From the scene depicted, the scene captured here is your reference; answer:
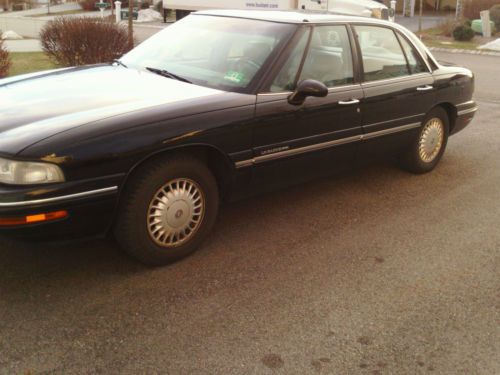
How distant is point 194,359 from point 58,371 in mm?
634

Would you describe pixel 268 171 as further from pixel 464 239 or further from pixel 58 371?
pixel 58 371

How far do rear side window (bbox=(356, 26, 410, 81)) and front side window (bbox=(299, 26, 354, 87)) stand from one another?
186 mm

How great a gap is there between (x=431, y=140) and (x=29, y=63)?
10.1 meters

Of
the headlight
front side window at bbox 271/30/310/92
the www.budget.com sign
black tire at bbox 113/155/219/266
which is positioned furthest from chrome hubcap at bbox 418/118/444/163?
the www.budget.com sign

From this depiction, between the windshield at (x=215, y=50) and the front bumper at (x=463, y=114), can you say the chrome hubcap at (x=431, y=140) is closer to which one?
the front bumper at (x=463, y=114)

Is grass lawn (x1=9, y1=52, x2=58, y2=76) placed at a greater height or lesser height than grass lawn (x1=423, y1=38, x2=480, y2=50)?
lesser

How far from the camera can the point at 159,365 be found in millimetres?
2660

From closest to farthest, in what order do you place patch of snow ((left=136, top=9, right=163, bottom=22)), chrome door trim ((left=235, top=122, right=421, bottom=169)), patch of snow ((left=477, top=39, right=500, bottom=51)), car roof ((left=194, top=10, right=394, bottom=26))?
chrome door trim ((left=235, top=122, right=421, bottom=169)) < car roof ((left=194, top=10, right=394, bottom=26)) < patch of snow ((left=477, top=39, right=500, bottom=51)) < patch of snow ((left=136, top=9, right=163, bottom=22))

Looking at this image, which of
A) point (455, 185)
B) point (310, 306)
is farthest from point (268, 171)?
point (455, 185)

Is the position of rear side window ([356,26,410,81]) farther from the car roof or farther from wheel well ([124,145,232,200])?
wheel well ([124,145,232,200])

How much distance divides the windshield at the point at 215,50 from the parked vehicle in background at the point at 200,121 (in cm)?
1

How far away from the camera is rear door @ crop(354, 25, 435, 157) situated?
467cm

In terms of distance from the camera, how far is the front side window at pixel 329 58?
167 inches

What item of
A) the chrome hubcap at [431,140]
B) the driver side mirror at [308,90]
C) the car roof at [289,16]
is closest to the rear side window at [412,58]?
the car roof at [289,16]
